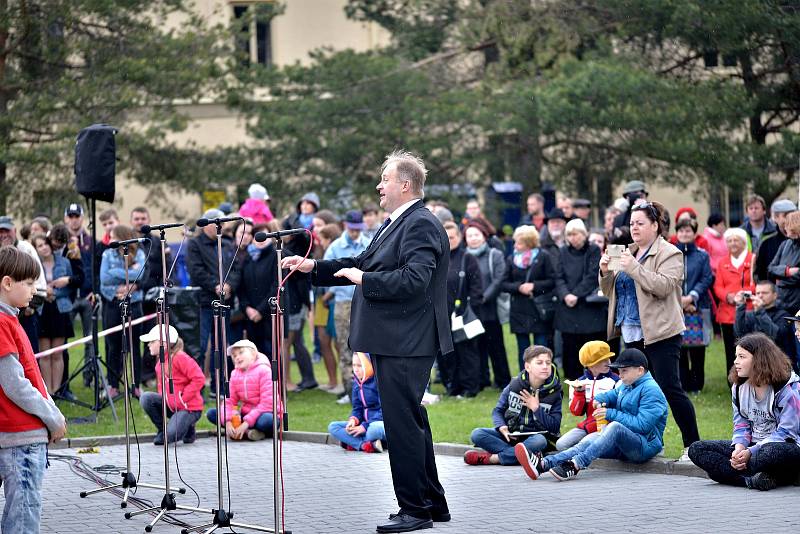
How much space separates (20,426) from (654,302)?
18.0 ft

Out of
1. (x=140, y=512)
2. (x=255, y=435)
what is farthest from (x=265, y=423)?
(x=140, y=512)

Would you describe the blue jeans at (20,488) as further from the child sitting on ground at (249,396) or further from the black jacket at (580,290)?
the black jacket at (580,290)

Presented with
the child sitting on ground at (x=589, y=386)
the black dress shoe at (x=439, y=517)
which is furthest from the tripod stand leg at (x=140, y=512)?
the child sitting on ground at (x=589, y=386)

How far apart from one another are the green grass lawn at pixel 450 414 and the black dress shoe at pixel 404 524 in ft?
10.6

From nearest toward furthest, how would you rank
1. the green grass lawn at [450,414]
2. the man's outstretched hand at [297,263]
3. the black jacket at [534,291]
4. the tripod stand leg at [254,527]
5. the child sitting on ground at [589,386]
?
the man's outstretched hand at [297,263] < the tripod stand leg at [254,527] < the child sitting on ground at [589,386] < the green grass lawn at [450,414] < the black jacket at [534,291]

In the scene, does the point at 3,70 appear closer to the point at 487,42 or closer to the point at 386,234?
the point at 487,42

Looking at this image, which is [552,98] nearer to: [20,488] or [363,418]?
[363,418]

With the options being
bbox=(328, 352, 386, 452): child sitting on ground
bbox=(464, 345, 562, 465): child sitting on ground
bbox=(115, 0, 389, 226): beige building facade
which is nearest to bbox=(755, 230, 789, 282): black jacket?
bbox=(464, 345, 562, 465): child sitting on ground

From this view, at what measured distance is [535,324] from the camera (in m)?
15.0

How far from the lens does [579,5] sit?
2377cm

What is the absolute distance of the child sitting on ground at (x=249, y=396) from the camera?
1260 centimetres

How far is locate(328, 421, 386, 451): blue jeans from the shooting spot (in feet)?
38.8

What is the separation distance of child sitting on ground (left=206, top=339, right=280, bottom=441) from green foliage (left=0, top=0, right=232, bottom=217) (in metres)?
11.1

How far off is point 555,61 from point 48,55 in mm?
9329
